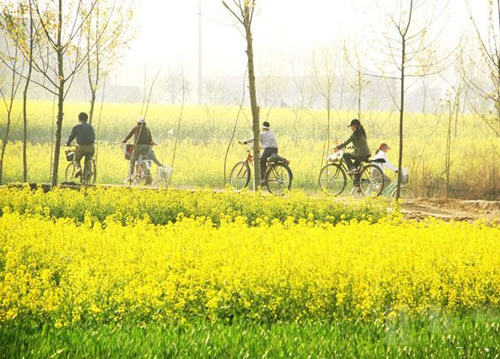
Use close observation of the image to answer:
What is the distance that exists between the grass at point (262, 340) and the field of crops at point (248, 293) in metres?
0.01

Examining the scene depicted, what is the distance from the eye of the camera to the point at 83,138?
14.4 metres

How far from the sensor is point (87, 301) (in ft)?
19.1

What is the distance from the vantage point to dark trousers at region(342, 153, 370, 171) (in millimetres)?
13836

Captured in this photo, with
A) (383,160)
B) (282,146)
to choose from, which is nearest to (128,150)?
(383,160)

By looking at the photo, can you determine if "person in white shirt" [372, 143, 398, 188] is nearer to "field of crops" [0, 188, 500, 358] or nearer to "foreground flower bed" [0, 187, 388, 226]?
"foreground flower bed" [0, 187, 388, 226]

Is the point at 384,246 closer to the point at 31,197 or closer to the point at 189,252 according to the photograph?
the point at 189,252

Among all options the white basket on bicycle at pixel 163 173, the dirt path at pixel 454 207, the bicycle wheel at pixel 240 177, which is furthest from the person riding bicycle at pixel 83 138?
the dirt path at pixel 454 207

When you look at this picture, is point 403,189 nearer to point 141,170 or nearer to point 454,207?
point 454,207

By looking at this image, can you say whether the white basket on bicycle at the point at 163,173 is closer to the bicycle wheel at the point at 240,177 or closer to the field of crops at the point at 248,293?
the bicycle wheel at the point at 240,177

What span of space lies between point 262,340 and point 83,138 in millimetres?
10285

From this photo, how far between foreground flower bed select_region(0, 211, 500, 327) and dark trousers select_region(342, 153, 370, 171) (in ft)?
20.7

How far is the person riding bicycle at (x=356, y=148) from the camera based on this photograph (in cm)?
1333

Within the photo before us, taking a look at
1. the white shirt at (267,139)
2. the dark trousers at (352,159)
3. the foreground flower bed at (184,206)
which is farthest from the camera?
the white shirt at (267,139)

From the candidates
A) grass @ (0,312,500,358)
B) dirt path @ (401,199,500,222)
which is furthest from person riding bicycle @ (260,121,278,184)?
grass @ (0,312,500,358)
